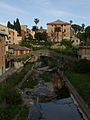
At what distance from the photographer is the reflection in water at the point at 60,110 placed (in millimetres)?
25330

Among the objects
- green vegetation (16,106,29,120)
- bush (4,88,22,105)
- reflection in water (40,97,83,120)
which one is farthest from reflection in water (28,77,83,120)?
bush (4,88,22,105)

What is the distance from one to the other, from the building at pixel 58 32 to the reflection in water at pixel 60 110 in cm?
8365

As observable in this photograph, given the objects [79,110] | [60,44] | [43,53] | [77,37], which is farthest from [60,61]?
[79,110]

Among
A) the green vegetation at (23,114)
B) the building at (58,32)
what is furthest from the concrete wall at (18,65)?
the building at (58,32)

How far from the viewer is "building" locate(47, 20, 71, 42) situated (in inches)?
4558

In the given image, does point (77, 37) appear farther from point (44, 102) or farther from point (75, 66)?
point (44, 102)

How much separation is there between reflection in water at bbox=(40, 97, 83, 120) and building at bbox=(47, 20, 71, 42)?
8365 centimetres

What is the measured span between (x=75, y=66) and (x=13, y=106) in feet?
104

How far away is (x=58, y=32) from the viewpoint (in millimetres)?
115875

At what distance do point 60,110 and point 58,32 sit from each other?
294ft

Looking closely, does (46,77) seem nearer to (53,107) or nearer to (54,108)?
(53,107)

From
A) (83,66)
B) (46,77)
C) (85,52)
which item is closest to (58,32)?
(85,52)

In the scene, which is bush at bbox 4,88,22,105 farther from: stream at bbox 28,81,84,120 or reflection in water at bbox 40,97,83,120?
reflection in water at bbox 40,97,83,120

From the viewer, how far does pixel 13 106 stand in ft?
84.5
